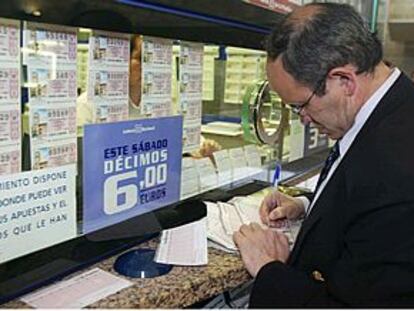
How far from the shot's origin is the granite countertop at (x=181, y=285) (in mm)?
880

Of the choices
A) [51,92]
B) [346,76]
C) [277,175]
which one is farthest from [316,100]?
[277,175]

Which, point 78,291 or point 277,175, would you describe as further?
point 277,175

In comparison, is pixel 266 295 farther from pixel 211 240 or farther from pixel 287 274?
pixel 211 240

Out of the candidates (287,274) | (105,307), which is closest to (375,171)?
(287,274)

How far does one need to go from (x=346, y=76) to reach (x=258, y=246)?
0.41 metres

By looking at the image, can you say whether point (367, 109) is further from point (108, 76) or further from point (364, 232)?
point (108, 76)

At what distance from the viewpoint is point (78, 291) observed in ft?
2.95

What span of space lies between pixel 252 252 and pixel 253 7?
2.24ft

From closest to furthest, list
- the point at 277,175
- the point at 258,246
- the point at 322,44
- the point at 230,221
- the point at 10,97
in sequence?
1. the point at 10,97
2. the point at 322,44
3. the point at 258,246
4. the point at 230,221
5. the point at 277,175

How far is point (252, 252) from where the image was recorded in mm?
1088

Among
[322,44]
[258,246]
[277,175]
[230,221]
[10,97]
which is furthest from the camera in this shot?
[277,175]

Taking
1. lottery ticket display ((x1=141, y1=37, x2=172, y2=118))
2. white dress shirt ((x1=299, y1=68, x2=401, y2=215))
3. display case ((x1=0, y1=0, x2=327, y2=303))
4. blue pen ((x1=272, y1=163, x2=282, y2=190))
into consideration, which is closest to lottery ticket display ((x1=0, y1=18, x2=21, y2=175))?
display case ((x1=0, y1=0, x2=327, y2=303))

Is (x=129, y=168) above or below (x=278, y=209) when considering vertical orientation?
above

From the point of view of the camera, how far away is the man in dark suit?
88cm
